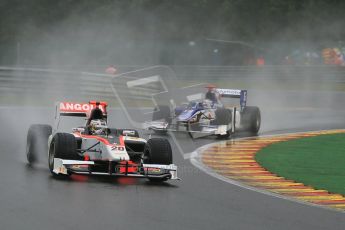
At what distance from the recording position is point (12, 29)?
3064cm

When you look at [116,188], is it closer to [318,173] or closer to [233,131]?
[318,173]

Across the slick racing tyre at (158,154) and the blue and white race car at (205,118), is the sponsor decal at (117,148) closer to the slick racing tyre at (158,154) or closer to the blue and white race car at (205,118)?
the slick racing tyre at (158,154)

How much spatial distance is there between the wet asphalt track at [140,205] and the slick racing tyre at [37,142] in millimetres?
178

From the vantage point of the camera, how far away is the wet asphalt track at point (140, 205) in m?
8.41

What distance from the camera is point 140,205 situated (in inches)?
376

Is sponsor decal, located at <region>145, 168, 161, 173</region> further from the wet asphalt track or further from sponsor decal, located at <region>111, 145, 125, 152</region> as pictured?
sponsor decal, located at <region>111, 145, 125, 152</region>

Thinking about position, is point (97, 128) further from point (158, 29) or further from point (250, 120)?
point (158, 29)

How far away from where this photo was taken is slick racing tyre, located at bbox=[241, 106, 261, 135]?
69.8 ft

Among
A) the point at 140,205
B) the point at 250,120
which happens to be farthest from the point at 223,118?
the point at 140,205

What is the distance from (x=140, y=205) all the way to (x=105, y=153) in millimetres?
2175

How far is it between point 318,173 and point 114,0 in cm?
1958

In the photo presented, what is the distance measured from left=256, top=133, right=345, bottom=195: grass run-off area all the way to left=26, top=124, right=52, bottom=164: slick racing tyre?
3817 mm

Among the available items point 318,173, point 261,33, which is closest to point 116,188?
point 318,173

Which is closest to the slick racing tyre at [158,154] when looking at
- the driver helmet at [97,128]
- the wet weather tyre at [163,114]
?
the driver helmet at [97,128]
